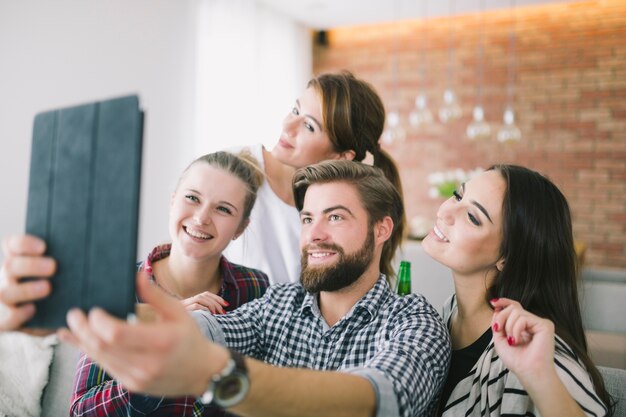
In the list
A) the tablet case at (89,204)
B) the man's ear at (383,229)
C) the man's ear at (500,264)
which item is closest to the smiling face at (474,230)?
the man's ear at (500,264)

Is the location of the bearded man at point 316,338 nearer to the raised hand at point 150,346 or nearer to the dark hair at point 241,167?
the raised hand at point 150,346

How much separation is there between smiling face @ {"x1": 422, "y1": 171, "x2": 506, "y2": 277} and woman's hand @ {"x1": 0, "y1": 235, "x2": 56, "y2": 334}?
1.05 metres

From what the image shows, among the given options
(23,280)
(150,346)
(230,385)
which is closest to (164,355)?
(150,346)

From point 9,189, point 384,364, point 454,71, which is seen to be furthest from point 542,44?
point 384,364

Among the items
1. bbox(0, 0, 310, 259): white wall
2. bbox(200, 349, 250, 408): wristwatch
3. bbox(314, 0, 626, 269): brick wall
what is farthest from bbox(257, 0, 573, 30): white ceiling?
bbox(200, 349, 250, 408): wristwatch

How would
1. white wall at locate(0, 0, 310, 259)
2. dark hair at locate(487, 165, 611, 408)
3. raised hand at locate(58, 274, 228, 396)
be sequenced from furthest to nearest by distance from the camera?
1. white wall at locate(0, 0, 310, 259)
2. dark hair at locate(487, 165, 611, 408)
3. raised hand at locate(58, 274, 228, 396)

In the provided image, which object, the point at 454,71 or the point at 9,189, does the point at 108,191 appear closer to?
the point at 9,189

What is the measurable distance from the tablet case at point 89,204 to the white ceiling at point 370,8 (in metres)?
5.38

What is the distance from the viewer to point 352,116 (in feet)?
7.32

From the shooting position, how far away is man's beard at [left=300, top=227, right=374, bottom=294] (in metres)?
1.46

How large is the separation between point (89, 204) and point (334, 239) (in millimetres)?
825

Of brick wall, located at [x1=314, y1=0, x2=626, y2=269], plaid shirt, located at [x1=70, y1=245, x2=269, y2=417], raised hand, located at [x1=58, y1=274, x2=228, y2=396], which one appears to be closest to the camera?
raised hand, located at [x1=58, y1=274, x2=228, y2=396]

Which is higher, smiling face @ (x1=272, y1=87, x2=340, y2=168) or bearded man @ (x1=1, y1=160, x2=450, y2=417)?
smiling face @ (x1=272, y1=87, x2=340, y2=168)

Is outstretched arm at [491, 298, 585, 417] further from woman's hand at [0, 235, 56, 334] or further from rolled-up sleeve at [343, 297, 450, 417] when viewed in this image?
woman's hand at [0, 235, 56, 334]
